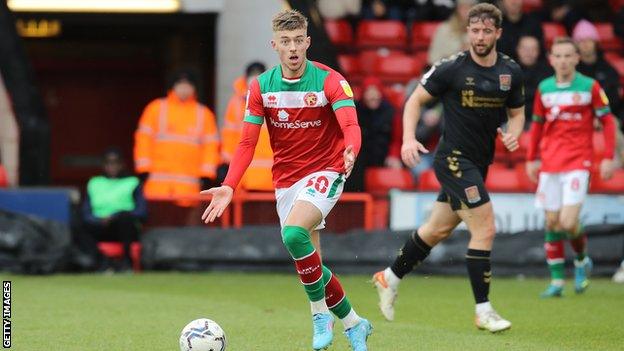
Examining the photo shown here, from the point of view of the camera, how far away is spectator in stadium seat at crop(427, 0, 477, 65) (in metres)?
17.4

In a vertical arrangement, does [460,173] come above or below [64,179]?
Answer: above

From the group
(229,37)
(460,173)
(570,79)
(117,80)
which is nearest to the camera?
(460,173)

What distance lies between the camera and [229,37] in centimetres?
1900

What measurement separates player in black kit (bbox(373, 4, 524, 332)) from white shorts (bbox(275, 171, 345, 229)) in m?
1.38

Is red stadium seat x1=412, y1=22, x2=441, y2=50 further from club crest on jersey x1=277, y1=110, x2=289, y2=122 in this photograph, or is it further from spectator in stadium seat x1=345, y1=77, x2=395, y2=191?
club crest on jersey x1=277, y1=110, x2=289, y2=122

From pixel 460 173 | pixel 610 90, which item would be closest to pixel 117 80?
pixel 610 90

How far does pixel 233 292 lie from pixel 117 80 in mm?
12214

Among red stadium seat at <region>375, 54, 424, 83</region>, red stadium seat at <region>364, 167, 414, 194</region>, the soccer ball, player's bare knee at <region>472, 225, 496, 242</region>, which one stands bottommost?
red stadium seat at <region>364, 167, 414, 194</region>

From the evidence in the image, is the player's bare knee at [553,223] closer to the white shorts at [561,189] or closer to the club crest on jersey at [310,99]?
the white shorts at [561,189]

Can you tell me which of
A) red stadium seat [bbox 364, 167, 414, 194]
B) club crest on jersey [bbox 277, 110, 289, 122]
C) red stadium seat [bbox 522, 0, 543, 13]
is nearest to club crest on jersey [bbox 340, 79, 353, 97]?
club crest on jersey [bbox 277, 110, 289, 122]

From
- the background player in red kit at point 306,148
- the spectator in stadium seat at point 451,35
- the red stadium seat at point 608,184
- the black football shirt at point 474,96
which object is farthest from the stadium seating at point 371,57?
the background player in red kit at point 306,148

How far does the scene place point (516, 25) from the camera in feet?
57.0

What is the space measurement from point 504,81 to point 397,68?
8.50 meters

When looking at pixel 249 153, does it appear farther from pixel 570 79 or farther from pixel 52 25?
pixel 52 25
